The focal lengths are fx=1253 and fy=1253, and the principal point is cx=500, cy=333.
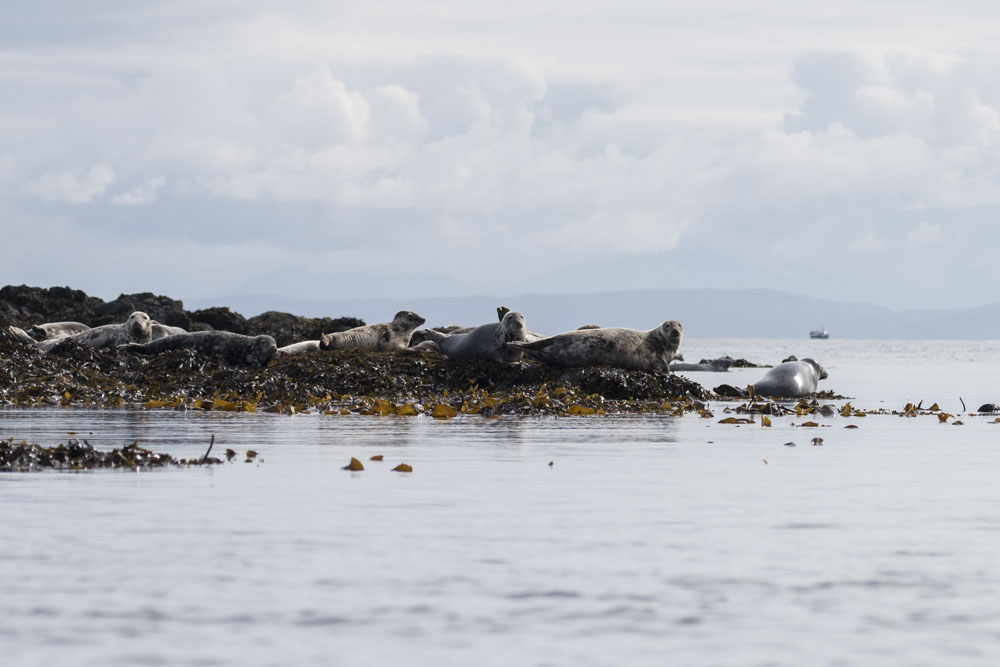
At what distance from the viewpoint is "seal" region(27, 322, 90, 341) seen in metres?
26.9

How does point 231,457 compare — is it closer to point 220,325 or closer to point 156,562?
point 156,562

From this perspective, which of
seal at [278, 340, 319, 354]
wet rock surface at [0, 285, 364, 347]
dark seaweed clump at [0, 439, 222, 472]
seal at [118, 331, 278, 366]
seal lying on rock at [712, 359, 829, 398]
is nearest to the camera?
dark seaweed clump at [0, 439, 222, 472]

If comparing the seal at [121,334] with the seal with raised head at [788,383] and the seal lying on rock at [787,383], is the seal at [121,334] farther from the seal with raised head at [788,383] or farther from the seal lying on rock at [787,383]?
the seal with raised head at [788,383]

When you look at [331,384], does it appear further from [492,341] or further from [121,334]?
[121,334]

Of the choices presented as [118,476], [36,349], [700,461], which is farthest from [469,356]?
[118,476]

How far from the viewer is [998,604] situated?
4.41m

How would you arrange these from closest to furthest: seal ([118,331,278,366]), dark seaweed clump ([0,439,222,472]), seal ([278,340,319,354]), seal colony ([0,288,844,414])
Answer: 1. dark seaweed clump ([0,439,222,472])
2. seal colony ([0,288,844,414])
3. seal ([118,331,278,366])
4. seal ([278,340,319,354])

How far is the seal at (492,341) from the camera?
1912cm

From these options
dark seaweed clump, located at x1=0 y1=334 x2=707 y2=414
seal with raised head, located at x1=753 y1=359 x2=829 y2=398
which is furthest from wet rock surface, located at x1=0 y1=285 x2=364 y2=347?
seal with raised head, located at x1=753 y1=359 x2=829 y2=398

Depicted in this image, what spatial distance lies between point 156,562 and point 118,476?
10.3 ft

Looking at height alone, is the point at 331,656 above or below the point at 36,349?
below

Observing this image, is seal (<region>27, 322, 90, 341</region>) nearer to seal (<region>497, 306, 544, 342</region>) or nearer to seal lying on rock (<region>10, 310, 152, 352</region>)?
seal lying on rock (<region>10, 310, 152, 352</region>)

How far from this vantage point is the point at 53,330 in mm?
Answer: 27828

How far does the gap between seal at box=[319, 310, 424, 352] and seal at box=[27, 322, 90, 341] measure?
7907 millimetres
